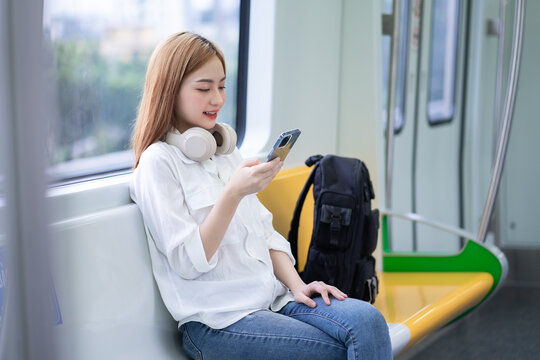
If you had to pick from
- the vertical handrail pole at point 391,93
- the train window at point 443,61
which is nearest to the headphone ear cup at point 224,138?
the vertical handrail pole at point 391,93

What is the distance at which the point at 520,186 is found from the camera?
4.99 meters

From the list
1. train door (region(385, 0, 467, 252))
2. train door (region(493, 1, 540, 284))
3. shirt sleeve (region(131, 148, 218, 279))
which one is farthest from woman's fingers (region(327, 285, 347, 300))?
train door (region(493, 1, 540, 284))

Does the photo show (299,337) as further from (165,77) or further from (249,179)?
(165,77)

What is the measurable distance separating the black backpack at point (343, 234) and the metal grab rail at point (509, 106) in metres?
0.97

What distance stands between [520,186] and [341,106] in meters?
2.16

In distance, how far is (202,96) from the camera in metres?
1.97

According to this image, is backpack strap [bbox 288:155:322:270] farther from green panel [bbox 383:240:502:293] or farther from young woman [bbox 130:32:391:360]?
green panel [bbox 383:240:502:293]

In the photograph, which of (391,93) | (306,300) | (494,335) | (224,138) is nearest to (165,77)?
(224,138)

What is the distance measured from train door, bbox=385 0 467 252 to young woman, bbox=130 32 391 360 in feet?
8.72

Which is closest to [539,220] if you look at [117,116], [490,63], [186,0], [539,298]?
[539,298]

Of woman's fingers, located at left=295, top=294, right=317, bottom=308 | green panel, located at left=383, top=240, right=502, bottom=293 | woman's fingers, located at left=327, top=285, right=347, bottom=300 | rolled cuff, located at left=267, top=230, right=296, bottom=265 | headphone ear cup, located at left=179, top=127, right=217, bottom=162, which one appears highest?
headphone ear cup, located at left=179, top=127, right=217, bottom=162

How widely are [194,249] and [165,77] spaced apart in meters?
0.51

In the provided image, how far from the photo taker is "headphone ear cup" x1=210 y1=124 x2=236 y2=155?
2.04 meters

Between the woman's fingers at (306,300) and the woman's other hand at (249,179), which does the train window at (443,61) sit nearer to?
the woman's fingers at (306,300)
